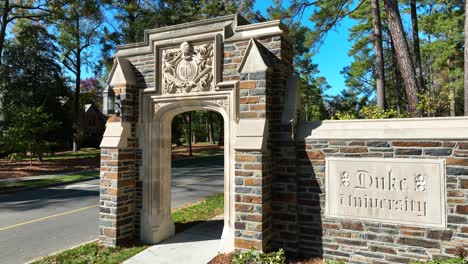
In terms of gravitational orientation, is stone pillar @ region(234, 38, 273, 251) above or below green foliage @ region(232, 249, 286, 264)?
above

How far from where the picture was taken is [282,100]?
5.53m

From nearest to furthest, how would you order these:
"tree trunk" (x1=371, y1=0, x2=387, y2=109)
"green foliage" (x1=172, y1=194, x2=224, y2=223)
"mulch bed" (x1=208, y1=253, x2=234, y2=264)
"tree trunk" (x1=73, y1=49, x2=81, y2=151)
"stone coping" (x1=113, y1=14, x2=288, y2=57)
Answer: "mulch bed" (x1=208, y1=253, x2=234, y2=264)
"stone coping" (x1=113, y1=14, x2=288, y2=57)
"green foliage" (x1=172, y1=194, x2=224, y2=223)
"tree trunk" (x1=371, y1=0, x2=387, y2=109)
"tree trunk" (x1=73, y1=49, x2=81, y2=151)

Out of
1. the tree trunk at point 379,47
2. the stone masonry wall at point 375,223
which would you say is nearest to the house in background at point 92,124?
the tree trunk at point 379,47

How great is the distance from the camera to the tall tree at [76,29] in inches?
830

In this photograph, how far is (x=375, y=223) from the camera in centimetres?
489

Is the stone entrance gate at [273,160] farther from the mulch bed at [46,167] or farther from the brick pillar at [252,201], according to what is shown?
the mulch bed at [46,167]

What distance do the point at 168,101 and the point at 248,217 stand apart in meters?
2.93

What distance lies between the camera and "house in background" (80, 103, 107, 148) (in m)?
40.6

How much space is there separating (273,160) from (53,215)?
295 inches

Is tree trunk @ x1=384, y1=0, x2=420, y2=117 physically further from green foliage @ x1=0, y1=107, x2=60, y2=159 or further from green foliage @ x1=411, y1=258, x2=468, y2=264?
green foliage @ x1=0, y1=107, x2=60, y2=159

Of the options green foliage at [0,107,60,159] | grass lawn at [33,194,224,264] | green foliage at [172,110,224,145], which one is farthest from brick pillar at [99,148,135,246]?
green foliage at [172,110,224,145]

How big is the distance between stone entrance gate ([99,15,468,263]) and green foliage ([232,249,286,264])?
13 cm

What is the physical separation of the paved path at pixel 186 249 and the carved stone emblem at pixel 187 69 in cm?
317

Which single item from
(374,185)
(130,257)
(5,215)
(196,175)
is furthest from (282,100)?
(196,175)
